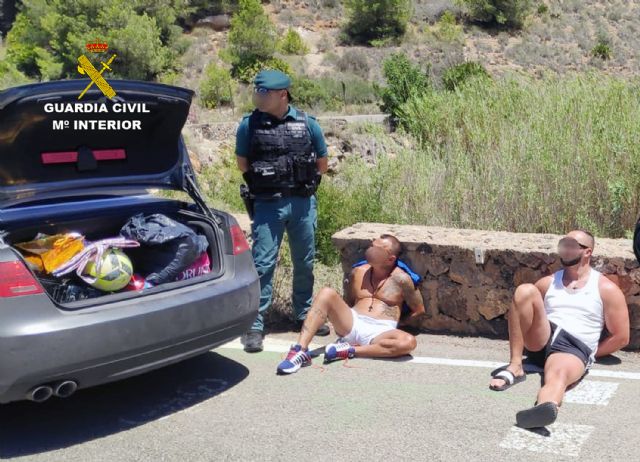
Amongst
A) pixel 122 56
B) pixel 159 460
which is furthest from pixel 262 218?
pixel 122 56

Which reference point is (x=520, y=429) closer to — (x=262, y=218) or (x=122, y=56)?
(x=262, y=218)

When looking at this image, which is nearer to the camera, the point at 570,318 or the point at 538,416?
the point at 538,416

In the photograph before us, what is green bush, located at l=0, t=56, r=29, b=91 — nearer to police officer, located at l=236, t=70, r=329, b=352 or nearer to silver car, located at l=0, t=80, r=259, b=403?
police officer, located at l=236, t=70, r=329, b=352

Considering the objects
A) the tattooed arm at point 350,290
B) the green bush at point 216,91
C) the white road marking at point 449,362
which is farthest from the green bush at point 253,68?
the white road marking at point 449,362

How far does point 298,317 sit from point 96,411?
1.80 metres

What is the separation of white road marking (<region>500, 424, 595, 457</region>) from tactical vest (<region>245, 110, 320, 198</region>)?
225cm

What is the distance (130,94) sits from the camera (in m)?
4.52

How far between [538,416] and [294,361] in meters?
1.62

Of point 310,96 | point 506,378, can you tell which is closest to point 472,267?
point 506,378

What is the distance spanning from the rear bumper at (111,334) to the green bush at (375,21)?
44136mm

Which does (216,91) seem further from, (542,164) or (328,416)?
(328,416)

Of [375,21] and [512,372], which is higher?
[375,21]

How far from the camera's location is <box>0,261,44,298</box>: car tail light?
3727mm

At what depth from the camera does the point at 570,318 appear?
4668 mm
